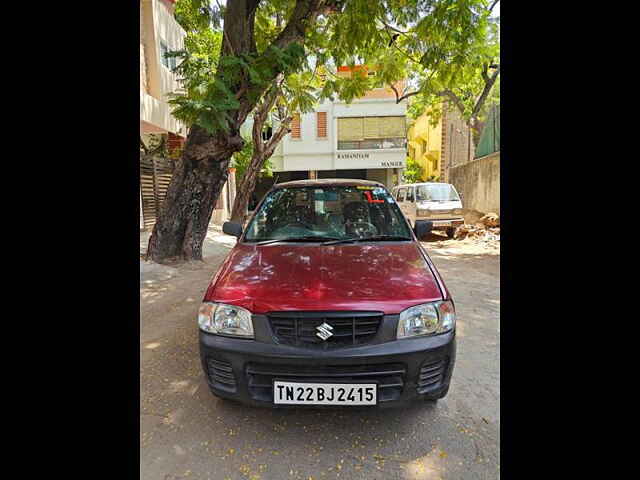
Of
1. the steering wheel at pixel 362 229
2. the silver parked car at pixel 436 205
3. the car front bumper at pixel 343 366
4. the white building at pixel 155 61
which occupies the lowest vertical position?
the car front bumper at pixel 343 366

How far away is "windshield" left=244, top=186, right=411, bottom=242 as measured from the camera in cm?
295

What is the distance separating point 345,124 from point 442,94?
6.75m

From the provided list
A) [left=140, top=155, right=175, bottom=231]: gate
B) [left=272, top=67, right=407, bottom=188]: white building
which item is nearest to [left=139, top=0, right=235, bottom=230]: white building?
[left=140, top=155, right=175, bottom=231]: gate

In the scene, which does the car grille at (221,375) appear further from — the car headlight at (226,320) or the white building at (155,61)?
the white building at (155,61)

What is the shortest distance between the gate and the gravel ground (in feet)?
27.7

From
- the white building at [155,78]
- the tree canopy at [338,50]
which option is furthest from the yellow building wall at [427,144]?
the white building at [155,78]

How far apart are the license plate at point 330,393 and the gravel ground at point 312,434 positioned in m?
0.07

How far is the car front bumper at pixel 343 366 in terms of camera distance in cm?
189

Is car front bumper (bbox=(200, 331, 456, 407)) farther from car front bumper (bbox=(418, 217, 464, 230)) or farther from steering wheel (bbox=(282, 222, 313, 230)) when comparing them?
car front bumper (bbox=(418, 217, 464, 230))

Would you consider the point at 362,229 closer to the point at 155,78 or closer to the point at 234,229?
the point at 234,229

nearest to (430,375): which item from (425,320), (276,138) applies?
(425,320)

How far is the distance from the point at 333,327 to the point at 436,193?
9513mm
